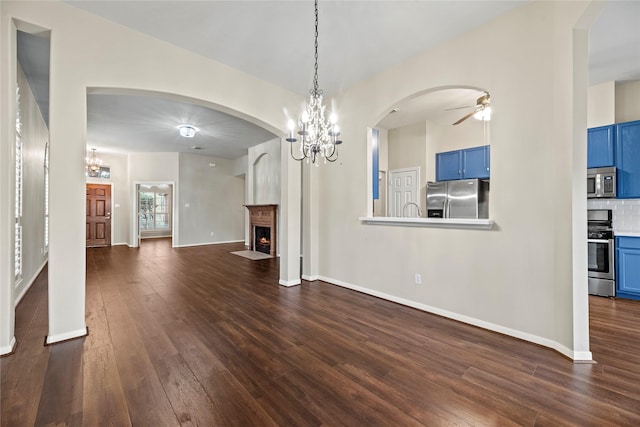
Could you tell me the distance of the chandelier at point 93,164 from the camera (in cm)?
777

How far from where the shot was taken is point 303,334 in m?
2.62

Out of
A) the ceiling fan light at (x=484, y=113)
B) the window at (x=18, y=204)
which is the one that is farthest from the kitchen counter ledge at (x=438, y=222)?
the window at (x=18, y=204)

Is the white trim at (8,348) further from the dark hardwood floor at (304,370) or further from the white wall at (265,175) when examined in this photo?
the white wall at (265,175)

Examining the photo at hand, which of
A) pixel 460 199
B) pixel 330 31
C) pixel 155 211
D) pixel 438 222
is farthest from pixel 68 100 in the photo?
pixel 155 211

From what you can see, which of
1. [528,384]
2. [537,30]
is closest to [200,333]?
[528,384]

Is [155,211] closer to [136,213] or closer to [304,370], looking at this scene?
[136,213]

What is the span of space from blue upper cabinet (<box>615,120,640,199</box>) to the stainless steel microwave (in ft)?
0.30

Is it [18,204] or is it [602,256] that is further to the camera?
[602,256]

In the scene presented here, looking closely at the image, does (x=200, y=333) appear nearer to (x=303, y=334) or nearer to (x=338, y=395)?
(x=303, y=334)

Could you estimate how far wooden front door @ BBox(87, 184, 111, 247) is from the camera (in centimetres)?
859

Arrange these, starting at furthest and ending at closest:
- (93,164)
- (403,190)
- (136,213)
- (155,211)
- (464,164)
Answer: (155,211)
(136,213)
(93,164)
(403,190)
(464,164)

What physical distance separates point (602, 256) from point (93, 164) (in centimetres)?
1151

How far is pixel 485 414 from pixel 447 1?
3253mm

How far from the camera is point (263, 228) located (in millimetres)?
8117
